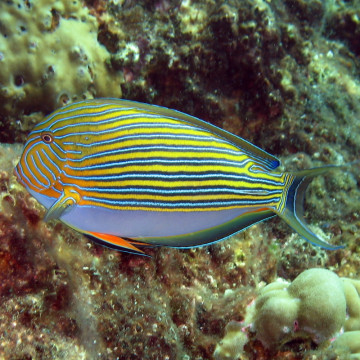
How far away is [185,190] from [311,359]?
1.99 meters

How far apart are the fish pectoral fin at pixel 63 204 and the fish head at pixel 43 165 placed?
64 mm

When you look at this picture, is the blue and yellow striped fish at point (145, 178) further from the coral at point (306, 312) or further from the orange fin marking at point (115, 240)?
the coral at point (306, 312)

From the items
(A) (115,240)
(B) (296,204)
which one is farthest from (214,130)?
(A) (115,240)

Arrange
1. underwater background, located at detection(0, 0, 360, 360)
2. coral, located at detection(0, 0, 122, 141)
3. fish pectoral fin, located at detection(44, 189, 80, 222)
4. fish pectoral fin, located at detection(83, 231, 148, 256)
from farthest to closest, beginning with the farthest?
coral, located at detection(0, 0, 122, 141) → underwater background, located at detection(0, 0, 360, 360) → fish pectoral fin, located at detection(83, 231, 148, 256) → fish pectoral fin, located at detection(44, 189, 80, 222)

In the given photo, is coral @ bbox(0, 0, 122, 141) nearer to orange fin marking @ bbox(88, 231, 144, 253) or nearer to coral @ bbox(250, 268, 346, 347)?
orange fin marking @ bbox(88, 231, 144, 253)

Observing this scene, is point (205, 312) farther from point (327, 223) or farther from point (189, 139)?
point (327, 223)

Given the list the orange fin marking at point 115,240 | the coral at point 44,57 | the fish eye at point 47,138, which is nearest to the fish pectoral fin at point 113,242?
the orange fin marking at point 115,240

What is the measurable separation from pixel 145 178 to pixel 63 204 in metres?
0.58

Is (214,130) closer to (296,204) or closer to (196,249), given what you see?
(296,204)

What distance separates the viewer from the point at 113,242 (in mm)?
2287

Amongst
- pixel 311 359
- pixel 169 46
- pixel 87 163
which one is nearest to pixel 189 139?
pixel 87 163

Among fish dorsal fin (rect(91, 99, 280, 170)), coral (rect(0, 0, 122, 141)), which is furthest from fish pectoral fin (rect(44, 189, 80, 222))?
coral (rect(0, 0, 122, 141))

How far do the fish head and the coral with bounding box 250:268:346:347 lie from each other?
2212 mm

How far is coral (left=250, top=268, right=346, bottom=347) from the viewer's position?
2908 millimetres
